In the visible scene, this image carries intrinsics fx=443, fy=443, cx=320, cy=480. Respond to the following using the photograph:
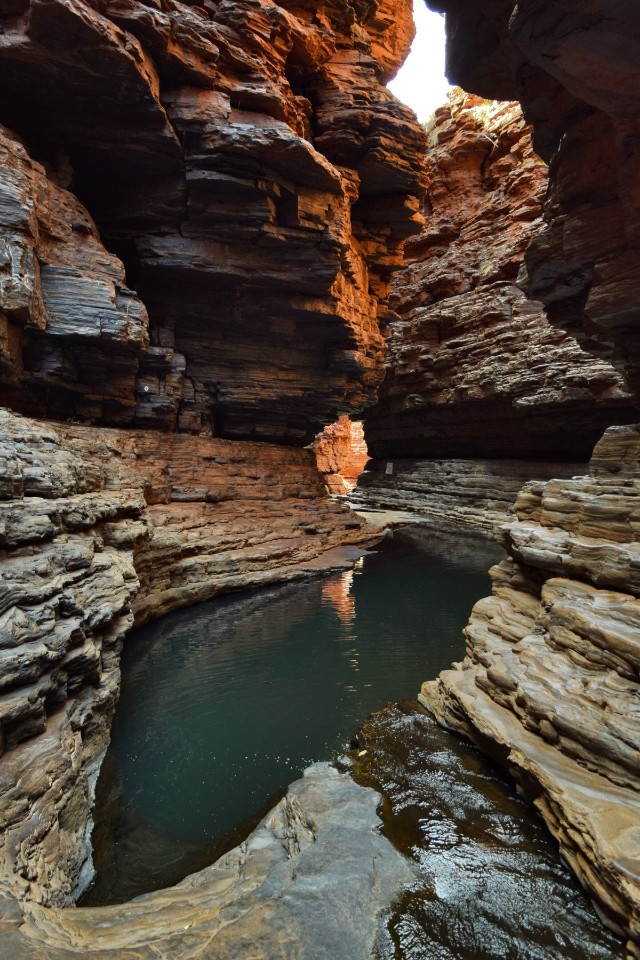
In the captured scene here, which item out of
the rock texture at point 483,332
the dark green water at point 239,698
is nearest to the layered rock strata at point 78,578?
the dark green water at point 239,698

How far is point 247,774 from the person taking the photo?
17.7ft

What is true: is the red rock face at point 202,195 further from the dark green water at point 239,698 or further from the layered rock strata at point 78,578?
the dark green water at point 239,698

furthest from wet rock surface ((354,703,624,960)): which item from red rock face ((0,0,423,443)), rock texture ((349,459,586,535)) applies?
rock texture ((349,459,586,535))

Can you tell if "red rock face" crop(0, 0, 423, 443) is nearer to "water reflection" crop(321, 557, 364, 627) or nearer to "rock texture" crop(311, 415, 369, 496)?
"water reflection" crop(321, 557, 364, 627)

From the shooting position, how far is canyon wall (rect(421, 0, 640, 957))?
3588 millimetres

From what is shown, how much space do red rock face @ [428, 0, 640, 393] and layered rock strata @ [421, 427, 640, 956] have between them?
4752 mm

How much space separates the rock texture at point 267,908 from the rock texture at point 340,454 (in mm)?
33508

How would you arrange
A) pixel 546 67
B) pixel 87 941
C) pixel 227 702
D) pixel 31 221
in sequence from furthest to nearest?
pixel 31 221
pixel 227 702
pixel 546 67
pixel 87 941

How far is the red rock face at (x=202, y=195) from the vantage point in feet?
35.7

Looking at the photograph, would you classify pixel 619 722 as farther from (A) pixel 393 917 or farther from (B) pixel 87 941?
(B) pixel 87 941

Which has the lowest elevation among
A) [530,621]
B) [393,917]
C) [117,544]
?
[393,917]

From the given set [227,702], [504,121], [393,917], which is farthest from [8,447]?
[504,121]

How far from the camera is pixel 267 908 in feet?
9.27

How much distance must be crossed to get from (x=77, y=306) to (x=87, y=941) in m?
→ 12.8
